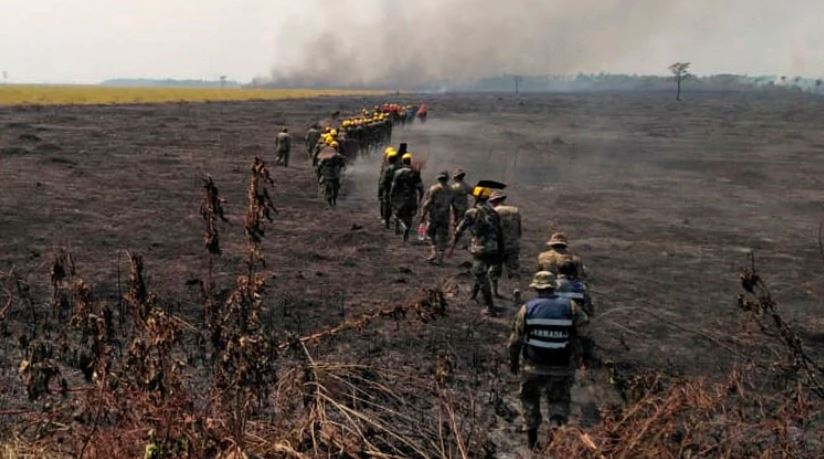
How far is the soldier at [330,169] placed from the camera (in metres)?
16.4

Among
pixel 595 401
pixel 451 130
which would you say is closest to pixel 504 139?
pixel 451 130

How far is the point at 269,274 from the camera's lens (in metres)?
11.5

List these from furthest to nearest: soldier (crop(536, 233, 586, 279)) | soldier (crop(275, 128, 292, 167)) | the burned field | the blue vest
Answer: soldier (crop(275, 128, 292, 167)), soldier (crop(536, 233, 586, 279)), the blue vest, the burned field

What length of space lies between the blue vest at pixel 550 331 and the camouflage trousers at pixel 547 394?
0.48 ft

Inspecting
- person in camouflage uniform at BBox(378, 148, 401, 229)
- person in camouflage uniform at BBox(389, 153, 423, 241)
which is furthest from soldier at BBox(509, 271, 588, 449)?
person in camouflage uniform at BBox(378, 148, 401, 229)

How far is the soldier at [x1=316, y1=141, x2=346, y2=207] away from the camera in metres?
16.4

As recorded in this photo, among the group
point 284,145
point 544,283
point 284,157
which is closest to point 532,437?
point 544,283

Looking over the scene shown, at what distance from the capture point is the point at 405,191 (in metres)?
13.6

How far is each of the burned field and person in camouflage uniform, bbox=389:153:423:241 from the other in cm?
77

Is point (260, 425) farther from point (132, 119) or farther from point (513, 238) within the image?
point (132, 119)

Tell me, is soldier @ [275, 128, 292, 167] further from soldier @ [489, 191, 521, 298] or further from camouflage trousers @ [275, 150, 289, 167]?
soldier @ [489, 191, 521, 298]

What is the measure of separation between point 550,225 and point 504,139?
22.8 m

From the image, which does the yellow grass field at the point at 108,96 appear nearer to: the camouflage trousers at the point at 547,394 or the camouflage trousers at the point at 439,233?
the camouflage trousers at the point at 439,233

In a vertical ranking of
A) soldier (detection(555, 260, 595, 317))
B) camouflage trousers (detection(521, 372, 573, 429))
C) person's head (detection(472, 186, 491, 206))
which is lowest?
camouflage trousers (detection(521, 372, 573, 429))
